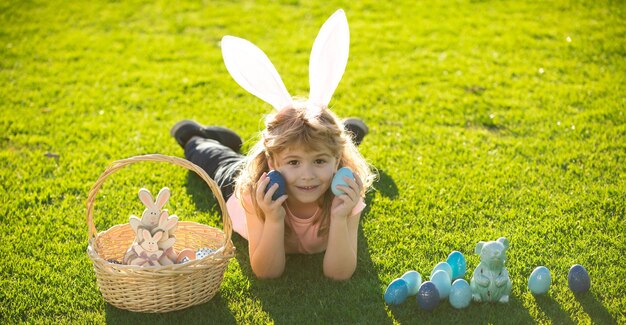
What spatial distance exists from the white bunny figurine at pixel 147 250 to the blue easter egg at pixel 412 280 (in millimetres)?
1158

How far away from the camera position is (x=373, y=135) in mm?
5270

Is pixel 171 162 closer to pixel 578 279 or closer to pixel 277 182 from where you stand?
pixel 277 182

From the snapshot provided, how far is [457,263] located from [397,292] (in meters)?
0.40

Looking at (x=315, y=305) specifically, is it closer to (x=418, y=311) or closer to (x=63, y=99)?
(x=418, y=311)

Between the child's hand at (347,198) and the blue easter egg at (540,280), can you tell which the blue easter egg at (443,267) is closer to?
the blue easter egg at (540,280)

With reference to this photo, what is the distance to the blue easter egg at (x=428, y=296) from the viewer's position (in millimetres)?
3129

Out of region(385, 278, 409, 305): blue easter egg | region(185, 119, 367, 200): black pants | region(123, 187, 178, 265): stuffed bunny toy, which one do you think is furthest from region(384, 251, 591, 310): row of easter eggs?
region(185, 119, 367, 200): black pants

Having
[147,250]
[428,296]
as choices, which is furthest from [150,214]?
[428,296]

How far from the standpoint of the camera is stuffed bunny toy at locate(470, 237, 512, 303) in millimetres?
3068

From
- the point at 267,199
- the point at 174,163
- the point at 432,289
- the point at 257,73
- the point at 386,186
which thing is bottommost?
the point at 386,186

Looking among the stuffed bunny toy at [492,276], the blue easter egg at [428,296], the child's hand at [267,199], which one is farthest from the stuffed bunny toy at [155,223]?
the stuffed bunny toy at [492,276]

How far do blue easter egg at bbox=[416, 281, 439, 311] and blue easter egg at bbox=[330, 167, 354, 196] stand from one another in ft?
1.94

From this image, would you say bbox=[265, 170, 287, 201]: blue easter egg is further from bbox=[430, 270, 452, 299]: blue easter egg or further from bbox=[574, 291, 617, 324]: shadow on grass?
bbox=[574, 291, 617, 324]: shadow on grass

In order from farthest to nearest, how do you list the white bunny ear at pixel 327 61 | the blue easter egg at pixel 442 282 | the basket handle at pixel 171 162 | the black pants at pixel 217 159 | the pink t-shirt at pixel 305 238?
1. the black pants at pixel 217 159
2. the pink t-shirt at pixel 305 238
3. the white bunny ear at pixel 327 61
4. the blue easter egg at pixel 442 282
5. the basket handle at pixel 171 162
